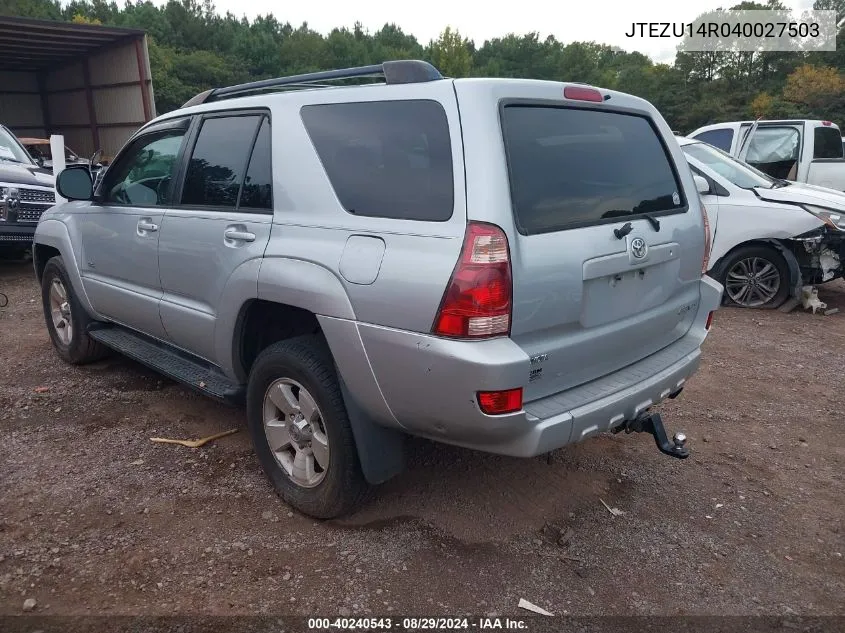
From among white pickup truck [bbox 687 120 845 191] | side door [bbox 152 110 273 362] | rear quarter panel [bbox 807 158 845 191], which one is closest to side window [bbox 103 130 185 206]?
side door [bbox 152 110 273 362]

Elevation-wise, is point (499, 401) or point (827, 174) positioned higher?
point (827, 174)

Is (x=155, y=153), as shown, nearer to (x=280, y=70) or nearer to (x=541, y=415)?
(x=541, y=415)

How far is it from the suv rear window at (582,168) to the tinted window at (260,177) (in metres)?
1.18

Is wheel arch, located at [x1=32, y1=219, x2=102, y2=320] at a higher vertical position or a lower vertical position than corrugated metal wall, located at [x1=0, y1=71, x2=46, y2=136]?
lower

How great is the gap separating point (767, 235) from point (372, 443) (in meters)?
5.47

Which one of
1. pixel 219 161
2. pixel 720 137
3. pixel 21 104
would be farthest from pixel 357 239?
pixel 21 104

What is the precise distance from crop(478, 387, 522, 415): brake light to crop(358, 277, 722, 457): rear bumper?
21 millimetres

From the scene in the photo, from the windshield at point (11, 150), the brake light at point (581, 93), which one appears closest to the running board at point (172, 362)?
the brake light at point (581, 93)

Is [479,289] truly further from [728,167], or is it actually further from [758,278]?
[728,167]

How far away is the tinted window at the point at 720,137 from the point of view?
32.6 feet

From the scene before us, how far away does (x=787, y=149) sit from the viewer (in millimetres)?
10102

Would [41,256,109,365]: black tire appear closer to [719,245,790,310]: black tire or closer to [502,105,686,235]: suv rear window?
[502,105,686,235]: suv rear window

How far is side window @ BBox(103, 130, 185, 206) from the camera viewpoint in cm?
373

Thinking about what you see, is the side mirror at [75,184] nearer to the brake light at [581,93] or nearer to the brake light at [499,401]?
the brake light at [581,93]
